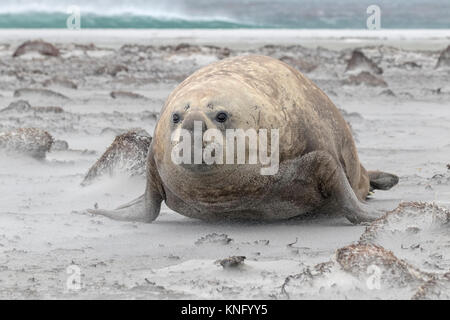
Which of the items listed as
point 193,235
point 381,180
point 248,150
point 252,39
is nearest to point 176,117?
point 248,150

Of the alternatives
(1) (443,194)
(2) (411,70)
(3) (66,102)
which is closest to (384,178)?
(1) (443,194)

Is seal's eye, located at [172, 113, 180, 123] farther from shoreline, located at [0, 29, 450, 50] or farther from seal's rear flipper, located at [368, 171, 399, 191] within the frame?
shoreline, located at [0, 29, 450, 50]

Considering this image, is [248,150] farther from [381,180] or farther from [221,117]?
[381,180]

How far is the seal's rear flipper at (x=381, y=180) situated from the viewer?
597cm

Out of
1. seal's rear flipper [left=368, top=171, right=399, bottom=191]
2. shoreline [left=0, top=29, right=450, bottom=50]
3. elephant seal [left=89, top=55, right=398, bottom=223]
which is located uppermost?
elephant seal [left=89, top=55, right=398, bottom=223]

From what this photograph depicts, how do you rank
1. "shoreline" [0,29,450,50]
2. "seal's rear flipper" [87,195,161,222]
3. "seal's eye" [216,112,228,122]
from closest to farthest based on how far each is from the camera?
"seal's eye" [216,112,228,122] → "seal's rear flipper" [87,195,161,222] → "shoreline" [0,29,450,50]

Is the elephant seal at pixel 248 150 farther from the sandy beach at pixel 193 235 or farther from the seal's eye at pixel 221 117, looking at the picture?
the sandy beach at pixel 193 235

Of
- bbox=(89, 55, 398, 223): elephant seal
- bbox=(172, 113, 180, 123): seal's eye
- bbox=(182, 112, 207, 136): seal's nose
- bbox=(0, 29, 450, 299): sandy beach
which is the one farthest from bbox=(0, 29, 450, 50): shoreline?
bbox=(182, 112, 207, 136): seal's nose

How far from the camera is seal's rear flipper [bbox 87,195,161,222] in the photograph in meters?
5.00

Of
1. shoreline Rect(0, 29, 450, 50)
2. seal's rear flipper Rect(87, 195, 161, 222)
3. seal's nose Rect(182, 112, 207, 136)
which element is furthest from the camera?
shoreline Rect(0, 29, 450, 50)

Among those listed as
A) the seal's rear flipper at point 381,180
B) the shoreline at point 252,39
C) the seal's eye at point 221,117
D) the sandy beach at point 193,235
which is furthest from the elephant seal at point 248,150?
the shoreline at point 252,39

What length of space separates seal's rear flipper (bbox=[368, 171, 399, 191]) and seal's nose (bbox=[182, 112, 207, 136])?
80.1 inches

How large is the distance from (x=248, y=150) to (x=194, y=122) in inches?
12.8

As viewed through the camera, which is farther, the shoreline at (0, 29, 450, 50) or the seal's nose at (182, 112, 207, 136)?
the shoreline at (0, 29, 450, 50)
